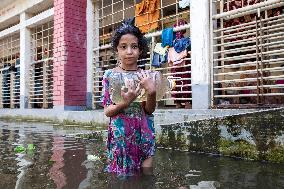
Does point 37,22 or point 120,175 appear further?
point 37,22

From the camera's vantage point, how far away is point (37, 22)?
43.1 ft

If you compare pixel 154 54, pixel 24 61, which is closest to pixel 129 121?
pixel 154 54

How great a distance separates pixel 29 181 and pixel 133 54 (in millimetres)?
1383

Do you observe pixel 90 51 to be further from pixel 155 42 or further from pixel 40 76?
pixel 40 76

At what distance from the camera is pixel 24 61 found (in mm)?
13852

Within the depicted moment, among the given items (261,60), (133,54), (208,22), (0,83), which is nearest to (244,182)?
(133,54)

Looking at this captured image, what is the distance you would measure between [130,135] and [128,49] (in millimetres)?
667

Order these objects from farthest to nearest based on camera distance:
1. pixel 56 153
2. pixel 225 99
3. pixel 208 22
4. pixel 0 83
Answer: pixel 0 83 < pixel 225 99 < pixel 208 22 < pixel 56 153

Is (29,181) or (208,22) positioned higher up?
(208,22)

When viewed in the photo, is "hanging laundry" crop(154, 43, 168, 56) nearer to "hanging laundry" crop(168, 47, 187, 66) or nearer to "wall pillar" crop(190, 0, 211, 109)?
"hanging laundry" crop(168, 47, 187, 66)

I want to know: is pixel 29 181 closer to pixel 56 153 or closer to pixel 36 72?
pixel 56 153

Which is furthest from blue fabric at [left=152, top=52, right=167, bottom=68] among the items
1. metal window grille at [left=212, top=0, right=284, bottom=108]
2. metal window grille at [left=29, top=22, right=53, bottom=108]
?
metal window grille at [left=29, top=22, right=53, bottom=108]

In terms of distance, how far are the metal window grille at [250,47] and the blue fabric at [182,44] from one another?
72 cm

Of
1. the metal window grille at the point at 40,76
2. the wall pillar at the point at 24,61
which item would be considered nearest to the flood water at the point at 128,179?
the metal window grille at the point at 40,76
